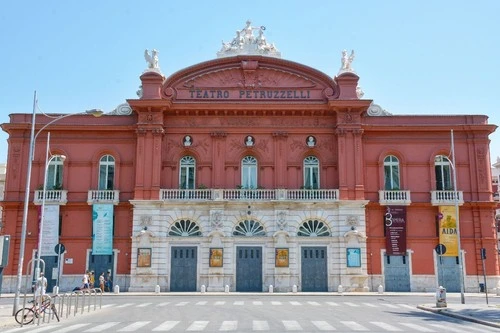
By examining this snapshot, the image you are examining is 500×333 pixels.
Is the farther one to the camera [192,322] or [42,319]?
[42,319]

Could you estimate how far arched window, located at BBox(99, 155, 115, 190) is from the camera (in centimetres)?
4222

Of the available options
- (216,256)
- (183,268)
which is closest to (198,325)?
(216,256)

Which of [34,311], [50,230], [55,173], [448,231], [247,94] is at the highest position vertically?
[247,94]

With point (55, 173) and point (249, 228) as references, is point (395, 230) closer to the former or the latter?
point (249, 228)

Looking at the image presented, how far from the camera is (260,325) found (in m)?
18.2

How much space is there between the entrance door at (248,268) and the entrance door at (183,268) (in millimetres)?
3321

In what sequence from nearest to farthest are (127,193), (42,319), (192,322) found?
(192,322) < (42,319) < (127,193)

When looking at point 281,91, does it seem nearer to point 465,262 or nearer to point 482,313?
point 465,262

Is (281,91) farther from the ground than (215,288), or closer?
farther from the ground

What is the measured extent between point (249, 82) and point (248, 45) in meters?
3.23

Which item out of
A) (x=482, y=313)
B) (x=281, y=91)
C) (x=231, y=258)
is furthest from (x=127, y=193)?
(x=482, y=313)

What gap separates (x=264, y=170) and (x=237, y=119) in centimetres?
465

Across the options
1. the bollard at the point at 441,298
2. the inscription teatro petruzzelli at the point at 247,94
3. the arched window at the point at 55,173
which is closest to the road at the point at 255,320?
the bollard at the point at 441,298

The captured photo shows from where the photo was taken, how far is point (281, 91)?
4344 cm
